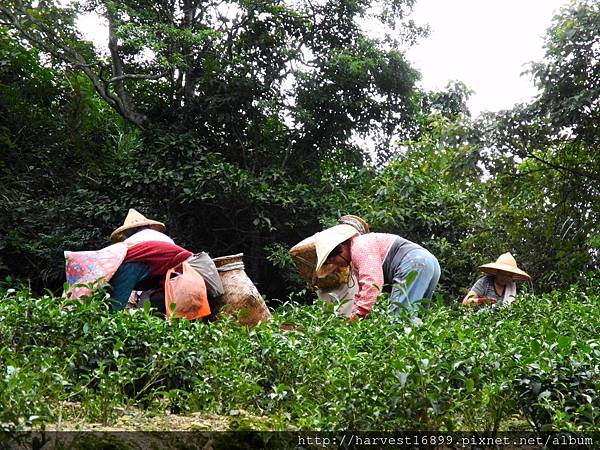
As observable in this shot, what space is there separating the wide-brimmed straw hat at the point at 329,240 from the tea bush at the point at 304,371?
181 centimetres

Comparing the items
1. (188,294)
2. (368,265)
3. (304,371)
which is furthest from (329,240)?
(304,371)

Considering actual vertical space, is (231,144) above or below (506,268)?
above

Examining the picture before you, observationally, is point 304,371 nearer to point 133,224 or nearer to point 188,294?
point 188,294

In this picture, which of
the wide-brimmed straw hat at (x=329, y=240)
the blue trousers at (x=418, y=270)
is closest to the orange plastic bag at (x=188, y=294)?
the wide-brimmed straw hat at (x=329, y=240)

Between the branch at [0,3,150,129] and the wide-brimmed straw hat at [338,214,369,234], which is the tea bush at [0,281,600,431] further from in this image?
the branch at [0,3,150,129]

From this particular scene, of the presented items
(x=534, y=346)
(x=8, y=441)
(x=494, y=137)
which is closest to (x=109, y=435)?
(x=8, y=441)

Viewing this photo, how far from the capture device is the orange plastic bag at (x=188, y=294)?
18.0ft

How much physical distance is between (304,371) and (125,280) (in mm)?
2602

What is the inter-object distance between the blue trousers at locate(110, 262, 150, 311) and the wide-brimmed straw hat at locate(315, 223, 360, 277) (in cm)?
139

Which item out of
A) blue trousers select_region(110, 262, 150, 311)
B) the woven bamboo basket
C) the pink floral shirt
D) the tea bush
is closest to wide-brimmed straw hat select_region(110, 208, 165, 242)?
the woven bamboo basket

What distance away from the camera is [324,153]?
13586 millimetres

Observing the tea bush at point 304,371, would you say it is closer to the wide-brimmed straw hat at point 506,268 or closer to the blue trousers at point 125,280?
the blue trousers at point 125,280

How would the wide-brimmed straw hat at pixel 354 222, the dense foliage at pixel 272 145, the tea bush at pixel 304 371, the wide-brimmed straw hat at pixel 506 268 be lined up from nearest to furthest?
the tea bush at pixel 304 371, the wide-brimmed straw hat at pixel 354 222, the wide-brimmed straw hat at pixel 506 268, the dense foliage at pixel 272 145

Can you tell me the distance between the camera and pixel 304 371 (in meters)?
3.42
